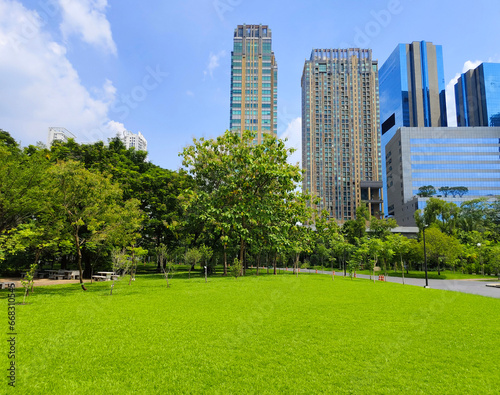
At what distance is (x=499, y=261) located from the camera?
122 ft

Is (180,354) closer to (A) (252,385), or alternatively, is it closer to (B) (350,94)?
(A) (252,385)

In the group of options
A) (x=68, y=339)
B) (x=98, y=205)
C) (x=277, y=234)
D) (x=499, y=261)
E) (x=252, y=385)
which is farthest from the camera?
(x=499, y=261)

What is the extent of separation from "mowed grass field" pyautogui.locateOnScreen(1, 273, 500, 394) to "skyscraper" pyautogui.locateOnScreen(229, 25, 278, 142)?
77.6m

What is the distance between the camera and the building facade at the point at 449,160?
317 ft

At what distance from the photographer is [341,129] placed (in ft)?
472

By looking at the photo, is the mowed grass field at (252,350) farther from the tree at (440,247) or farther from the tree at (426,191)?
the tree at (426,191)

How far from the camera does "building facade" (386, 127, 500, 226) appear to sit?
96750mm

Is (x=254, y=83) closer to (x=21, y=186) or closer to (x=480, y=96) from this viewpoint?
(x=21, y=186)

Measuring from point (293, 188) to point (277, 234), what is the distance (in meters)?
4.58

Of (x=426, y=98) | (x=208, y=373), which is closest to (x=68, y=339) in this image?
(x=208, y=373)

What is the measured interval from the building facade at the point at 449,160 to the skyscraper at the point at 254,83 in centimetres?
4524

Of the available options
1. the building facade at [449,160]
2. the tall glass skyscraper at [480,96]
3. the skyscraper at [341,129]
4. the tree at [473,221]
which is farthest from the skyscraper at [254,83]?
the tall glass skyscraper at [480,96]

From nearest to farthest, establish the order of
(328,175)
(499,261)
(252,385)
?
(252,385)
(499,261)
(328,175)

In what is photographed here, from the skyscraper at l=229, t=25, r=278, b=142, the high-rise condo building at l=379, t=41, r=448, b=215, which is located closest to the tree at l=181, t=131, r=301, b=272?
the skyscraper at l=229, t=25, r=278, b=142
